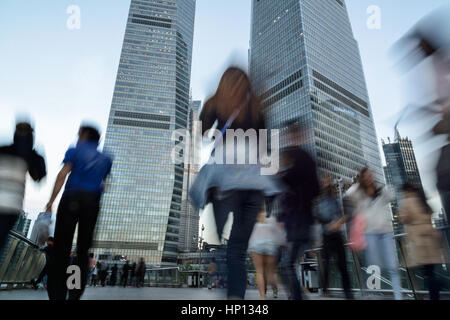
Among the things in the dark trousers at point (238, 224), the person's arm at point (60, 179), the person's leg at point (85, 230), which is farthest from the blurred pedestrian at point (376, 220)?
the person's arm at point (60, 179)

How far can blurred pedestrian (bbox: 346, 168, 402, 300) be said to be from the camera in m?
2.60

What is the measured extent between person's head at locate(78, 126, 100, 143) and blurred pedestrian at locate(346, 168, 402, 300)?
2.92 meters

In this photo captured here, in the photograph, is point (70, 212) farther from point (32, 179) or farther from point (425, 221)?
point (425, 221)

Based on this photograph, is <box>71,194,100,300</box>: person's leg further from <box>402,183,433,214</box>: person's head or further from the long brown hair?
<box>402,183,433,214</box>: person's head

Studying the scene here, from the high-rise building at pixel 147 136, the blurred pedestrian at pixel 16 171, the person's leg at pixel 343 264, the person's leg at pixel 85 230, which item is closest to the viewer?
the person's leg at pixel 85 230

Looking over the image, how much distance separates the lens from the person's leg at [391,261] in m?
2.44

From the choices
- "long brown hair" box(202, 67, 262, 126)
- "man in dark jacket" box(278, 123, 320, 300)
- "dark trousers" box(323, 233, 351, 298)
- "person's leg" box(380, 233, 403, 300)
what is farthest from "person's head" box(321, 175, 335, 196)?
"long brown hair" box(202, 67, 262, 126)

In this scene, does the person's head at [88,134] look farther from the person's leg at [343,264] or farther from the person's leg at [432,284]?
the person's leg at [432,284]

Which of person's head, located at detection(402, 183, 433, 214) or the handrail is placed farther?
the handrail

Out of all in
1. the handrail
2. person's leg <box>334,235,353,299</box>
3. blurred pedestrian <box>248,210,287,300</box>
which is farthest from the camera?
the handrail

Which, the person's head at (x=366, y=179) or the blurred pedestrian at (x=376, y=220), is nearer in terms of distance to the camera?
the blurred pedestrian at (x=376, y=220)

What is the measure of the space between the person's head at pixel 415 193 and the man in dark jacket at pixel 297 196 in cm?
101

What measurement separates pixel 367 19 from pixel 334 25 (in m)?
84.2
